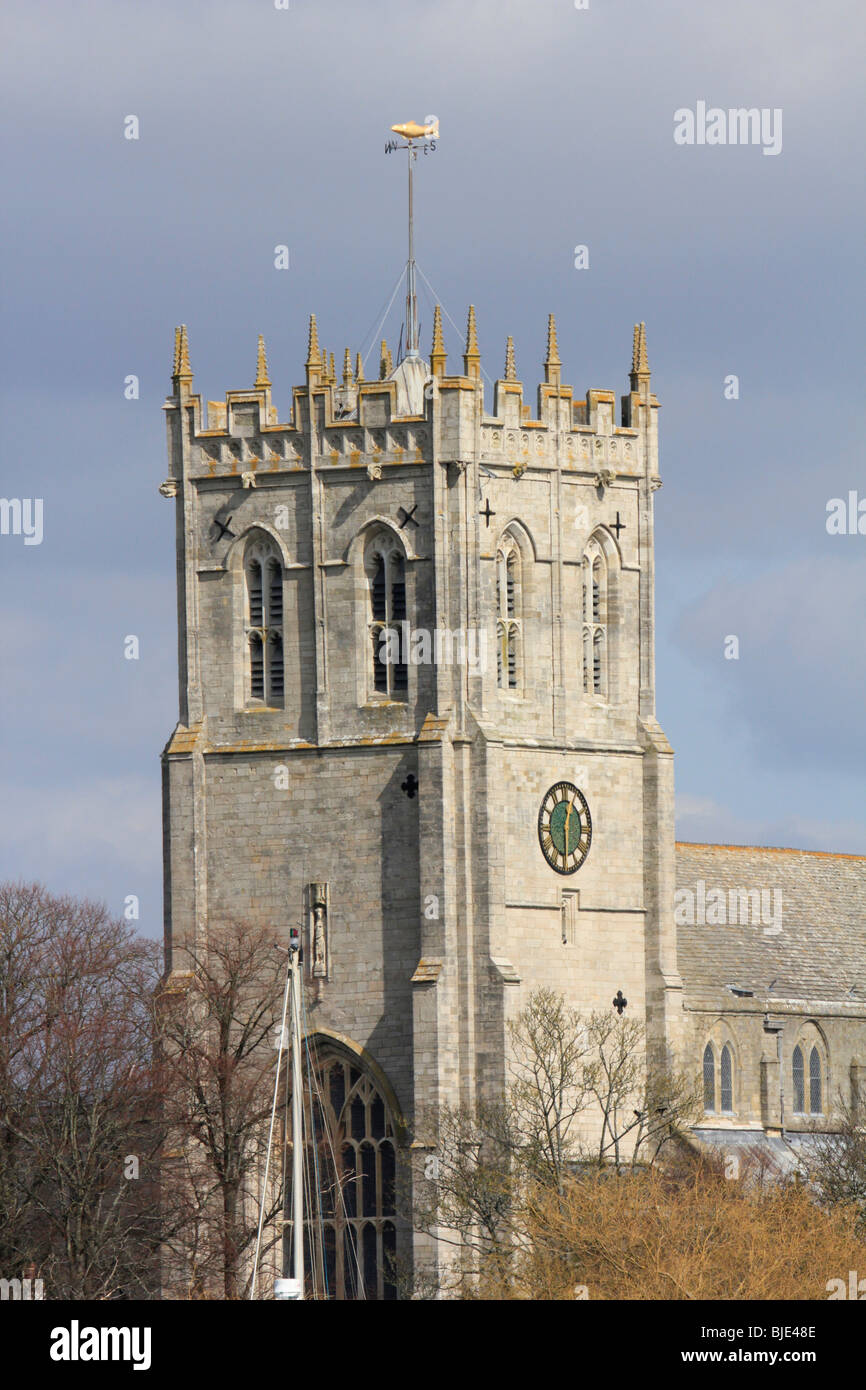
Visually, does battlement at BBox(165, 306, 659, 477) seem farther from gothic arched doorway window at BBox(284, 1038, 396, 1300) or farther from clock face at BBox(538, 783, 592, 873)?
gothic arched doorway window at BBox(284, 1038, 396, 1300)

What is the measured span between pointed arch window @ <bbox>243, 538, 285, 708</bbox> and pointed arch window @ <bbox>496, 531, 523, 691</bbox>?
6348 mm

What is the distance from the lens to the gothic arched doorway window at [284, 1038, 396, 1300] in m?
95.0

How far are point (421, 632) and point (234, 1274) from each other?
62.2 ft

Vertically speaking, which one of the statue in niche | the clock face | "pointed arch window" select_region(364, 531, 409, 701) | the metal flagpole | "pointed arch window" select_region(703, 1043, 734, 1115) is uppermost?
"pointed arch window" select_region(364, 531, 409, 701)

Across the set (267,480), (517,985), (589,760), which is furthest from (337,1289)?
(267,480)

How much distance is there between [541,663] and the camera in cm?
9906

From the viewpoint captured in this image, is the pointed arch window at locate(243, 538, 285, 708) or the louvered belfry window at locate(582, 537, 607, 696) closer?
the pointed arch window at locate(243, 538, 285, 708)

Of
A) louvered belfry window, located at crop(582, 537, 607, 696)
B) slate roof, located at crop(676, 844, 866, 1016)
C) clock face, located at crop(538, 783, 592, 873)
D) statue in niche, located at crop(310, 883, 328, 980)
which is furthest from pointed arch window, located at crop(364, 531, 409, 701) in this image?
slate roof, located at crop(676, 844, 866, 1016)

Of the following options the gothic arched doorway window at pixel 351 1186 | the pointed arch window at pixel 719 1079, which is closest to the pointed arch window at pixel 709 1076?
the pointed arch window at pixel 719 1079

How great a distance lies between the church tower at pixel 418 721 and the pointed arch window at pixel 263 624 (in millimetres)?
77
